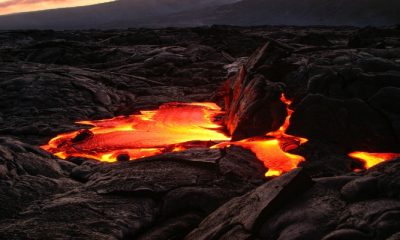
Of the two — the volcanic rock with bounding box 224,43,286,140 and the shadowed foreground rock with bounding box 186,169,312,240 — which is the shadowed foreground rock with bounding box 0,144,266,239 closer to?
the shadowed foreground rock with bounding box 186,169,312,240

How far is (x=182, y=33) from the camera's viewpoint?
43344 millimetres

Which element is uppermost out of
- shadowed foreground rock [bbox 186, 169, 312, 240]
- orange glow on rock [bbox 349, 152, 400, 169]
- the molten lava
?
shadowed foreground rock [bbox 186, 169, 312, 240]

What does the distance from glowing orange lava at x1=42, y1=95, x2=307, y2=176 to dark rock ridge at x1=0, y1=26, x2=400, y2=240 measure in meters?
0.39

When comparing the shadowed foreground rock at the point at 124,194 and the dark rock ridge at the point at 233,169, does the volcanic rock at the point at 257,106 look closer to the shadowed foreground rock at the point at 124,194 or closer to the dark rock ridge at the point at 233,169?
the dark rock ridge at the point at 233,169

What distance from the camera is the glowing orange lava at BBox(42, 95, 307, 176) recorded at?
986 cm

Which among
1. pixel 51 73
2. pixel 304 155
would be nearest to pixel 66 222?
pixel 304 155

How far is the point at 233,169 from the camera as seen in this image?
26.4 feet

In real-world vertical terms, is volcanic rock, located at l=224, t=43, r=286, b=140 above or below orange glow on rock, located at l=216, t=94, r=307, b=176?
above

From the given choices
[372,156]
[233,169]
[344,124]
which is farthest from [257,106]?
[233,169]

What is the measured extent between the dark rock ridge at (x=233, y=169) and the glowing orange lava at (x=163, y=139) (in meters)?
0.39

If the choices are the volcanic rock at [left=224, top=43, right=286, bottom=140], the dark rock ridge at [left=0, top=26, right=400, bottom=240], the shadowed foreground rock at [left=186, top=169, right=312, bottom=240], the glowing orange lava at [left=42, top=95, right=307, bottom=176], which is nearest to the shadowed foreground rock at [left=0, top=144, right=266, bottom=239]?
the dark rock ridge at [left=0, top=26, right=400, bottom=240]

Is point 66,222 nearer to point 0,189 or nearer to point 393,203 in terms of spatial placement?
point 0,189

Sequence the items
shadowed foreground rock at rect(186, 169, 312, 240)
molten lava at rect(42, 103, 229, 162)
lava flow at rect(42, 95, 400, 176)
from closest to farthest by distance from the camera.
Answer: shadowed foreground rock at rect(186, 169, 312, 240) → lava flow at rect(42, 95, 400, 176) → molten lava at rect(42, 103, 229, 162)

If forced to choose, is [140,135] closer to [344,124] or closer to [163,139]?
[163,139]
